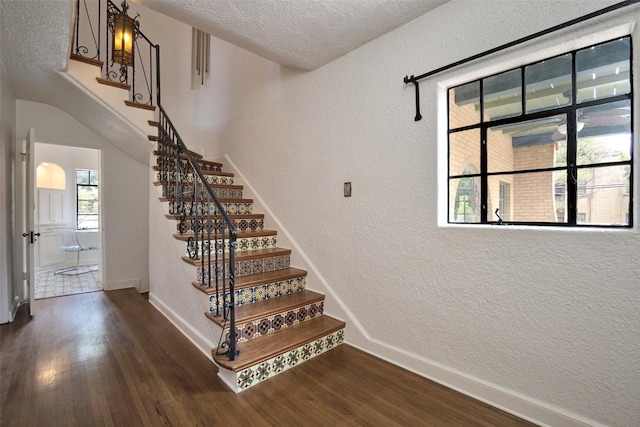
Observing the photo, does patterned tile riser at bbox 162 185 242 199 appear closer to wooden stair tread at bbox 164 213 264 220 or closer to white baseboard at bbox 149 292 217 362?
wooden stair tread at bbox 164 213 264 220

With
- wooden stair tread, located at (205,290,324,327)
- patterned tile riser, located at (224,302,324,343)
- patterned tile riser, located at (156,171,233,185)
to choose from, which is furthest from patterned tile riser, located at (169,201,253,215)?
patterned tile riser, located at (224,302,324,343)

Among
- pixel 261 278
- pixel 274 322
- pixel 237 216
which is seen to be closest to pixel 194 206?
pixel 237 216

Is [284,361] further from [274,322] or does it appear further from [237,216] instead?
[237,216]

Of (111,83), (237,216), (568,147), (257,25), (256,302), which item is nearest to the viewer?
(568,147)

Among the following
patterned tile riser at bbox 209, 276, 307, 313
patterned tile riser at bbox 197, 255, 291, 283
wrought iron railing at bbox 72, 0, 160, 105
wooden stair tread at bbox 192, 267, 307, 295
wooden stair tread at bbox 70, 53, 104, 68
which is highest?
wrought iron railing at bbox 72, 0, 160, 105

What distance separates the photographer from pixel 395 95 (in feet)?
7.09

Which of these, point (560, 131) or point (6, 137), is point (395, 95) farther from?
point (6, 137)

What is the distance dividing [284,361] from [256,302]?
568 mm

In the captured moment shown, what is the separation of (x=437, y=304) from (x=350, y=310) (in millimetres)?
779

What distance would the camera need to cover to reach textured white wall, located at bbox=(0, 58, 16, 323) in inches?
113

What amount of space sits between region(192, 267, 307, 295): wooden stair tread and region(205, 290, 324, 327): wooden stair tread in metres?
0.16

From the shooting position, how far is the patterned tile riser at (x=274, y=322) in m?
2.08

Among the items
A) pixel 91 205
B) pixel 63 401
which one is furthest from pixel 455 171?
pixel 91 205

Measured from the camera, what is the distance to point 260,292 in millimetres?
2488
